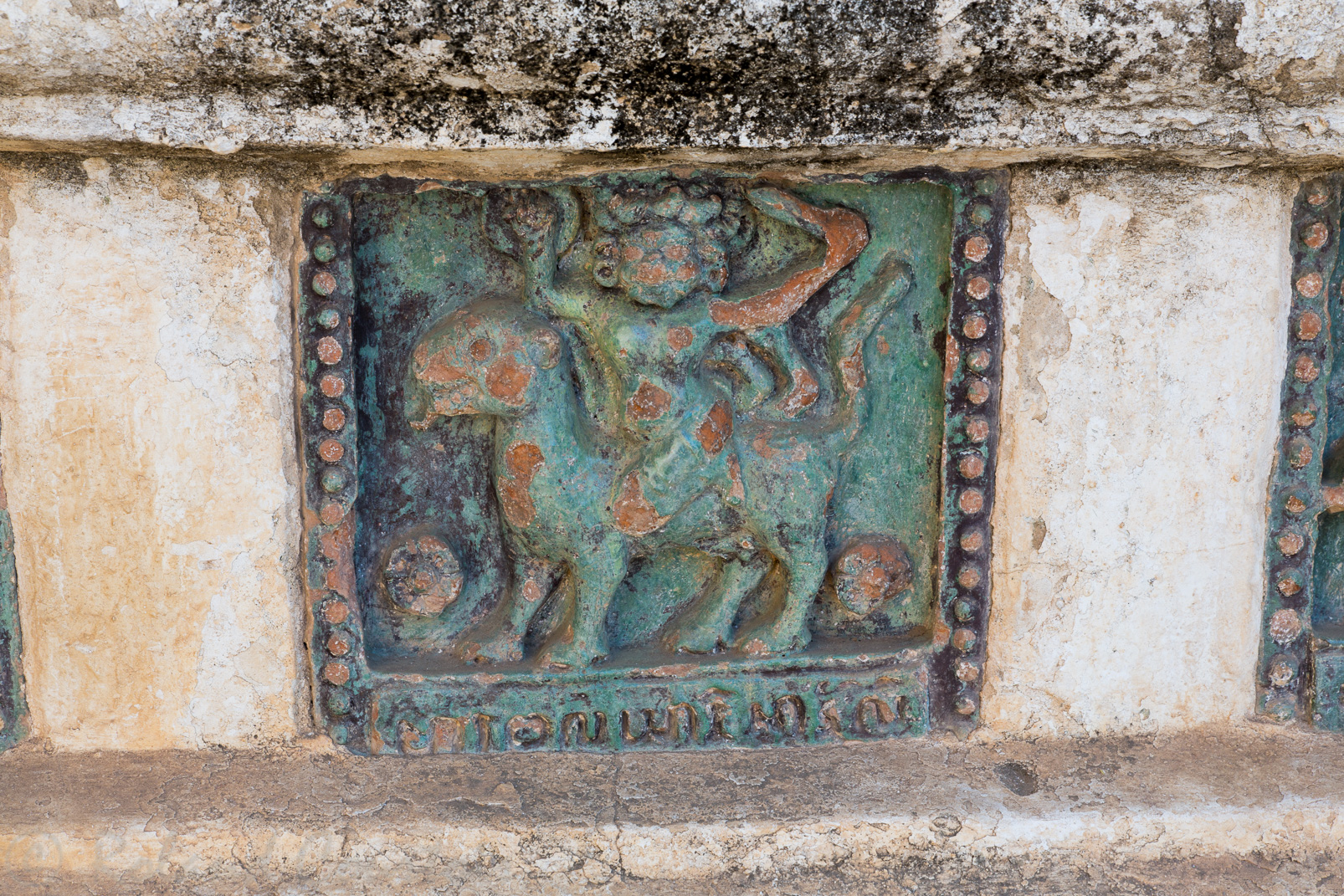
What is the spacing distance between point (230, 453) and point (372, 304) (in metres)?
0.31

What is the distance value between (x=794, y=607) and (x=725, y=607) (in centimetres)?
11

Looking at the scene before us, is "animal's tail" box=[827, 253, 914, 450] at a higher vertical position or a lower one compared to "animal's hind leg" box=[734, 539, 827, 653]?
higher

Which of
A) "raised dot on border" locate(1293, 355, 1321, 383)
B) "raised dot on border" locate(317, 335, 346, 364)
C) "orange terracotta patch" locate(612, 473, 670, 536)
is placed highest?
"raised dot on border" locate(317, 335, 346, 364)

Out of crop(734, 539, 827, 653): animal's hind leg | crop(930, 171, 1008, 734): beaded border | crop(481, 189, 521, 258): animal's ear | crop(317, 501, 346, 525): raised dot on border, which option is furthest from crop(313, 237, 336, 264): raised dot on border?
crop(930, 171, 1008, 734): beaded border

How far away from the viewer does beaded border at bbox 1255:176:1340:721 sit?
61.5 inches

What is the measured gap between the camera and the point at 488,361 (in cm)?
158

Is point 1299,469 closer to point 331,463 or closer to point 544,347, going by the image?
point 544,347

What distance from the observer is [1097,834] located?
5.33 ft

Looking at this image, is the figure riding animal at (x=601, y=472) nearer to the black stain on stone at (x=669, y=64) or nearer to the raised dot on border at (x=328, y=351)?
the raised dot on border at (x=328, y=351)

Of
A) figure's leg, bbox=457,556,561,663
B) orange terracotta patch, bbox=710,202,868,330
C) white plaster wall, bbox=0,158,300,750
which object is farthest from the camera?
figure's leg, bbox=457,556,561,663

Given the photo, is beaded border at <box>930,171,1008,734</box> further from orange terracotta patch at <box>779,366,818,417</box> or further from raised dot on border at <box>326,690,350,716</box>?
raised dot on border at <box>326,690,350,716</box>

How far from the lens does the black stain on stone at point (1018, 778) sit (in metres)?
1.67

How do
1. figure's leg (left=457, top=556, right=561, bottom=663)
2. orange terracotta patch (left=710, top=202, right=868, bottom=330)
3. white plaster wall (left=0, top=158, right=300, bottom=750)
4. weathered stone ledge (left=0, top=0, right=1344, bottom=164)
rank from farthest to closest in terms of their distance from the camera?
figure's leg (left=457, top=556, right=561, bottom=663), orange terracotta patch (left=710, top=202, right=868, bottom=330), white plaster wall (left=0, top=158, right=300, bottom=750), weathered stone ledge (left=0, top=0, right=1344, bottom=164)

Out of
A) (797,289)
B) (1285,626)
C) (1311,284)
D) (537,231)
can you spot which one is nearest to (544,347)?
(537,231)
